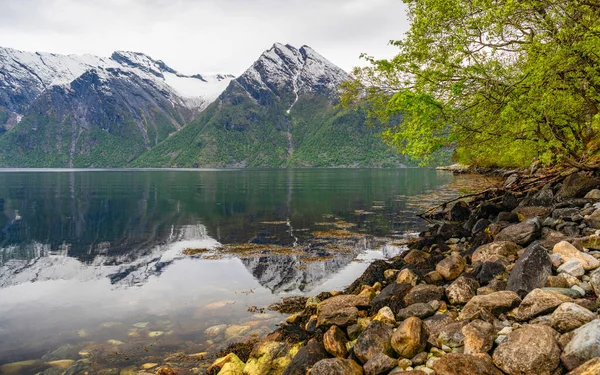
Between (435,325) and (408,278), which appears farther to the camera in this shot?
(408,278)

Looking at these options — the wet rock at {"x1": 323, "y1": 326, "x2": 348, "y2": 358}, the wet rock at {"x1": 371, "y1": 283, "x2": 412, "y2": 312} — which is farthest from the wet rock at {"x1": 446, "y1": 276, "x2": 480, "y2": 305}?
the wet rock at {"x1": 323, "y1": 326, "x2": 348, "y2": 358}

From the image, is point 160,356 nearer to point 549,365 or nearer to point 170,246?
point 549,365

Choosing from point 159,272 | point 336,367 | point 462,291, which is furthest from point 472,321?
point 159,272

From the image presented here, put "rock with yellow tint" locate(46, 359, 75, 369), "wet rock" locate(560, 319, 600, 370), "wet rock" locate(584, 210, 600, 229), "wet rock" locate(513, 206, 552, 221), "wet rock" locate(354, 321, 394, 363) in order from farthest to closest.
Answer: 1. "wet rock" locate(513, 206, 552, 221)
2. "wet rock" locate(584, 210, 600, 229)
3. "rock with yellow tint" locate(46, 359, 75, 369)
4. "wet rock" locate(354, 321, 394, 363)
5. "wet rock" locate(560, 319, 600, 370)

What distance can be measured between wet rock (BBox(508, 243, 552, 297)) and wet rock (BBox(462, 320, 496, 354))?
2.24m

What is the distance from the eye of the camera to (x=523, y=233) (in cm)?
1584

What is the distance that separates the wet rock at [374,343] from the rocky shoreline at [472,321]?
3 centimetres

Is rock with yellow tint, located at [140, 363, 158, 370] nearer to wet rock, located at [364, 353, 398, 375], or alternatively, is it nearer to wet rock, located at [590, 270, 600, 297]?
wet rock, located at [364, 353, 398, 375]

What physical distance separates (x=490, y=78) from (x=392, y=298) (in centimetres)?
1280

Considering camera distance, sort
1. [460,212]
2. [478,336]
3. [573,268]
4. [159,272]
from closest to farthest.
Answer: [478,336], [573,268], [159,272], [460,212]

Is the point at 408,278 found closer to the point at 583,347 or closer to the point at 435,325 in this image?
the point at 435,325

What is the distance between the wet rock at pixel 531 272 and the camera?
10523mm

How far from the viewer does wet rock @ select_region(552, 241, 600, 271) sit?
1060cm

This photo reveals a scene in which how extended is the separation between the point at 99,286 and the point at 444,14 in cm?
2293
